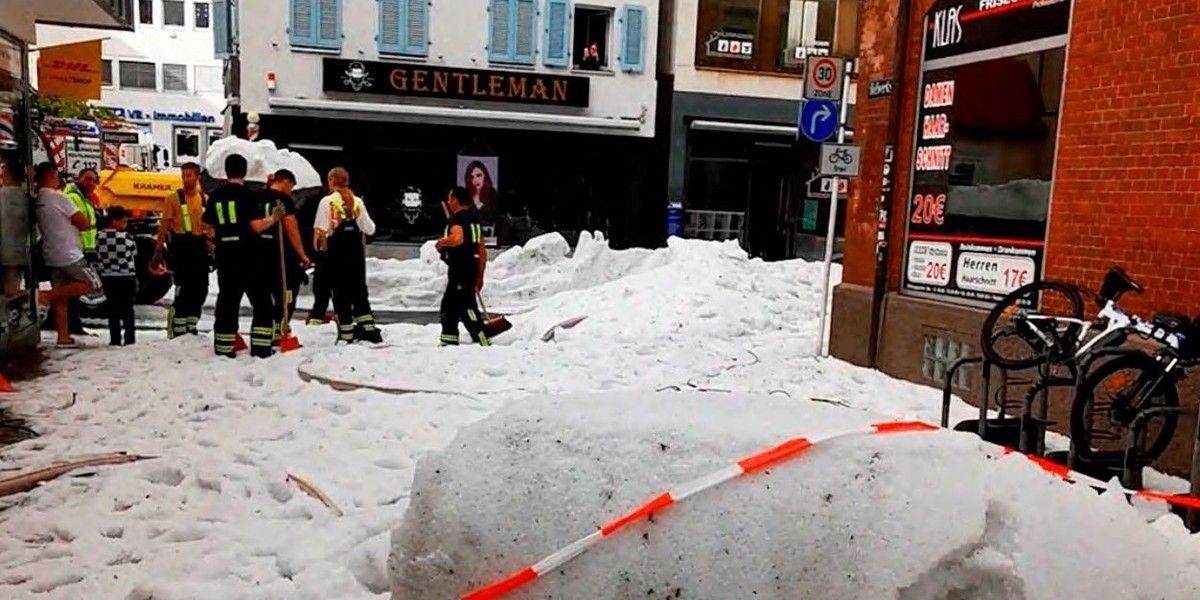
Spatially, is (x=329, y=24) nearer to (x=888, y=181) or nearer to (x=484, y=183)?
(x=484, y=183)

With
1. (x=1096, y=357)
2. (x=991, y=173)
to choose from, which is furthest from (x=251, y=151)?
(x=1096, y=357)

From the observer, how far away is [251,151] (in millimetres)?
15000

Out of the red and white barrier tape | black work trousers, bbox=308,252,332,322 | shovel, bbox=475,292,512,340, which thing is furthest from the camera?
black work trousers, bbox=308,252,332,322

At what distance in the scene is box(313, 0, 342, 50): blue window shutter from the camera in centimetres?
2059

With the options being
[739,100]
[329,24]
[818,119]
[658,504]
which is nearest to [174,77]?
[329,24]

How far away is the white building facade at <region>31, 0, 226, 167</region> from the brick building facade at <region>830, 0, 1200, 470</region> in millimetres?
39322

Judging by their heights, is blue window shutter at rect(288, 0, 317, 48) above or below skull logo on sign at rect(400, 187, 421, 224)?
above

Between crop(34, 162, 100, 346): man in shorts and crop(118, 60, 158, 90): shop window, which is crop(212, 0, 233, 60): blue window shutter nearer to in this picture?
crop(34, 162, 100, 346): man in shorts

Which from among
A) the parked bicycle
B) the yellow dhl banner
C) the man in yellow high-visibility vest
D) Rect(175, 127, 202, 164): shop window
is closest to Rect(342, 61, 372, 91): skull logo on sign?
the yellow dhl banner

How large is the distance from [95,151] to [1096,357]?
18.6 meters

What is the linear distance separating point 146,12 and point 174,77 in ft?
9.87

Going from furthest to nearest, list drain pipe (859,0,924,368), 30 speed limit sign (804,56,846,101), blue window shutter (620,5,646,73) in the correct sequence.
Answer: blue window shutter (620,5,646,73)
30 speed limit sign (804,56,846,101)
drain pipe (859,0,924,368)

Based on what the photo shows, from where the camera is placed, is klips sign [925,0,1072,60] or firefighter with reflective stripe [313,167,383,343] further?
firefighter with reflective stripe [313,167,383,343]

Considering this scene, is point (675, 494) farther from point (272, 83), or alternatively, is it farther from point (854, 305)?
point (272, 83)
